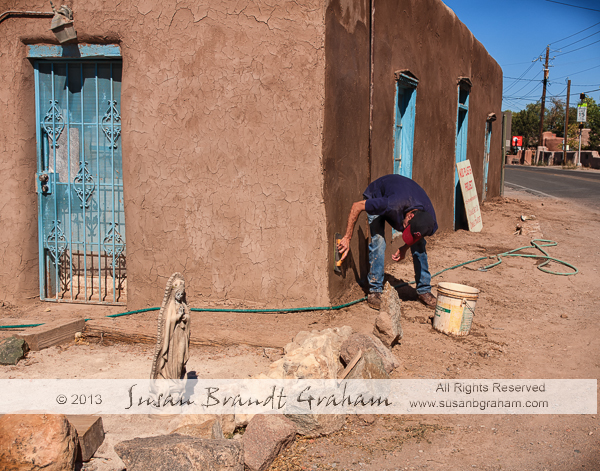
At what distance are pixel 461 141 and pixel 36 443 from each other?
378 inches

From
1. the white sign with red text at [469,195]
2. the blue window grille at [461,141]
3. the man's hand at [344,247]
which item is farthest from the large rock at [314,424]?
the blue window grille at [461,141]

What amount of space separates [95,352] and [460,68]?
8.17 m

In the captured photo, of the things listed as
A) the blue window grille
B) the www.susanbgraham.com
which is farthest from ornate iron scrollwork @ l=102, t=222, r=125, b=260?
the blue window grille

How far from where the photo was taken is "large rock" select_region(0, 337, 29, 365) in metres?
4.00

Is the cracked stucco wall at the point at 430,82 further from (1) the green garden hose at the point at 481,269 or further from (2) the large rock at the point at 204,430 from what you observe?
(2) the large rock at the point at 204,430

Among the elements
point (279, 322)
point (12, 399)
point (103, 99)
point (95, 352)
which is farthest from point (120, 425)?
point (103, 99)

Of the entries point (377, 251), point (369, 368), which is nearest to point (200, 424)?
point (369, 368)

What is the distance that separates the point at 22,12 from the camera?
4988 millimetres

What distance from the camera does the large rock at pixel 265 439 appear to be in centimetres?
275

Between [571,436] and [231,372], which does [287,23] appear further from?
[571,436]

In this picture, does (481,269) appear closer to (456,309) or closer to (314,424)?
(456,309)

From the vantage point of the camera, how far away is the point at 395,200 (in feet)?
16.1

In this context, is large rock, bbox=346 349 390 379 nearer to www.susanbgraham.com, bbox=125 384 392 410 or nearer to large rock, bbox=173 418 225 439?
www.susanbgraham.com, bbox=125 384 392 410

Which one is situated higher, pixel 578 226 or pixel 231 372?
pixel 578 226
